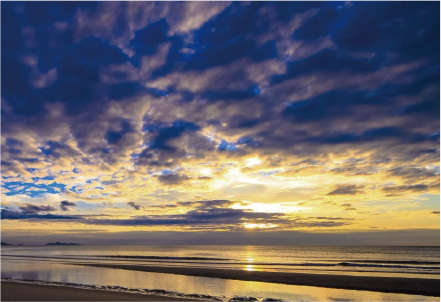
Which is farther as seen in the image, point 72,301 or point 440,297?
point 440,297

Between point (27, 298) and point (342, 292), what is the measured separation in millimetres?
22499

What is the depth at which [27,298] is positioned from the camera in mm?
18875

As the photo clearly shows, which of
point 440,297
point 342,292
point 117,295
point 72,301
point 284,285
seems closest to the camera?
point 72,301

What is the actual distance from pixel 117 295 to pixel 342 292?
1723cm

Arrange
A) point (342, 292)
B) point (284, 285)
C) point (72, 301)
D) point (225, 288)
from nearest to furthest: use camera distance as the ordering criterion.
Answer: point (72, 301) < point (342, 292) < point (225, 288) < point (284, 285)

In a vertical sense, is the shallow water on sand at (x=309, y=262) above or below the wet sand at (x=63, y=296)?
below

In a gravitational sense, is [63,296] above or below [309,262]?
above

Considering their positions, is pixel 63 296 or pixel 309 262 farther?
pixel 309 262

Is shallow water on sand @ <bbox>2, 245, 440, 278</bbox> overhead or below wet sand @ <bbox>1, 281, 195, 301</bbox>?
below

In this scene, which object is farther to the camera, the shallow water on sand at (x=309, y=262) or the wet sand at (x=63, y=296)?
the shallow water on sand at (x=309, y=262)

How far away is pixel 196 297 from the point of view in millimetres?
21109

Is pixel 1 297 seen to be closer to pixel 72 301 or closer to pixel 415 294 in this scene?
pixel 72 301

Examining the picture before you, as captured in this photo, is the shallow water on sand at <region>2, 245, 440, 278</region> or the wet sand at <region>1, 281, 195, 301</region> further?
the shallow water on sand at <region>2, 245, 440, 278</region>

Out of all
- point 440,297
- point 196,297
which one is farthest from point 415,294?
point 196,297
